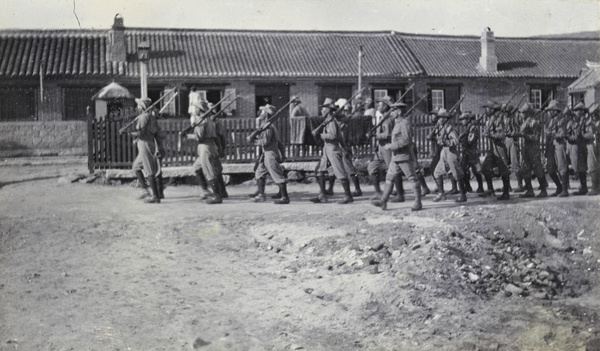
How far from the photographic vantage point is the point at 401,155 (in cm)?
875

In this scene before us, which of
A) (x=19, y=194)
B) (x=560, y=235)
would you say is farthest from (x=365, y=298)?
(x=19, y=194)

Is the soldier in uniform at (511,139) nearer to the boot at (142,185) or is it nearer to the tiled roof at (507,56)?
the boot at (142,185)

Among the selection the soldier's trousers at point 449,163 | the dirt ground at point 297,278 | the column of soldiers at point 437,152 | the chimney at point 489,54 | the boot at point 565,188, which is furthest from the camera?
the chimney at point 489,54

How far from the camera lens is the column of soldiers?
9531mm

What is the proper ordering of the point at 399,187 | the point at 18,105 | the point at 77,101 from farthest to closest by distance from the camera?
1. the point at 77,101
2. the point at 18,105
3. the point at 399,187

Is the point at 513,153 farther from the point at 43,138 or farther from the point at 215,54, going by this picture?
the point at 43,138

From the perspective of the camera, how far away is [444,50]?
23641 millimetres

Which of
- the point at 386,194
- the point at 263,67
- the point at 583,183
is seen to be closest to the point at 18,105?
the point at 263,67

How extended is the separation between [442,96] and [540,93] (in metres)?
3.70

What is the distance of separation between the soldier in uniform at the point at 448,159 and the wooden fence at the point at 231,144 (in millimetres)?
3487

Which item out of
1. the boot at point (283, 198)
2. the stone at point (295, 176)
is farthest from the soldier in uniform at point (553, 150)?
the stone at point (295, 176)

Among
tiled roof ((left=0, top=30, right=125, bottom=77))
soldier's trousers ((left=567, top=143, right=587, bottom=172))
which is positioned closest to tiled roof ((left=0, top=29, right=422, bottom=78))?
tiled roof ((left=0, top=30, right=125, bottom=77))

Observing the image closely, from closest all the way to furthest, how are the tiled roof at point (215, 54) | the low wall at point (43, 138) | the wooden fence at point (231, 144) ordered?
the wooden fence at point (231, 144)
the low wall at point (43, 138)
the tiled roof at point (215, 54)

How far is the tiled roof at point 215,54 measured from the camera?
63.2ft
